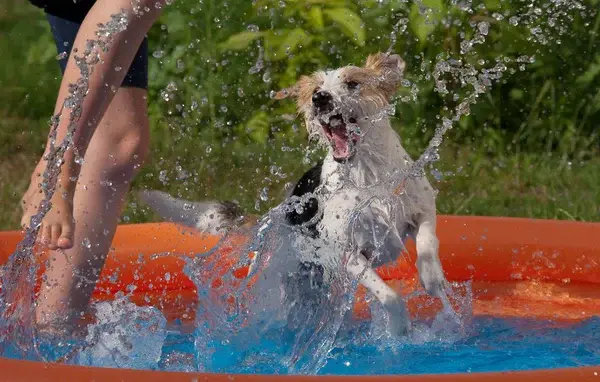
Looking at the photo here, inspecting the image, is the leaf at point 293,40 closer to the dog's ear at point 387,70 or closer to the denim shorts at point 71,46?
the dog's ear at point 387,70

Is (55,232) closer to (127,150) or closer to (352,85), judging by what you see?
(127,150)

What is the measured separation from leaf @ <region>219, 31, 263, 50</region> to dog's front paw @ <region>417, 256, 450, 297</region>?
9.43 feet

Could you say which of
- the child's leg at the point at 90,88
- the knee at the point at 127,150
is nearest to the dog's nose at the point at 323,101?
the knee at the point at 127,150

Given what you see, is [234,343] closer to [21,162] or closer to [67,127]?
[67,127]

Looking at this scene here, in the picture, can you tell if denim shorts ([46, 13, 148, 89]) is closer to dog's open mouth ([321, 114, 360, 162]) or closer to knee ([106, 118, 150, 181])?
knee ([106, 118, 150, 181])

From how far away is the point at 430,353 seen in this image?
10.4ft

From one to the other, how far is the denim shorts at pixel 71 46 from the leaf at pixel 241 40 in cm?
279

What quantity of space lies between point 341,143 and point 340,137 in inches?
0.8

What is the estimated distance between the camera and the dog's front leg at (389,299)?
11.0ft

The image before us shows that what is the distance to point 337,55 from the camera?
20.2ft

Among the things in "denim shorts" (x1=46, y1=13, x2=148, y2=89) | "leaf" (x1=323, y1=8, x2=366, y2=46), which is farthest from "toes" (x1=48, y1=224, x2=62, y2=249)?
"leaf" (x1=323, y1=8, x2=366, y2=46)

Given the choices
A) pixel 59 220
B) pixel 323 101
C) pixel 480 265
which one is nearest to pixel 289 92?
pixel 323 101

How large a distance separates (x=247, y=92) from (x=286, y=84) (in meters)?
0.41

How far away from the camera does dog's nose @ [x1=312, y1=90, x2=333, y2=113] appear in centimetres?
360
